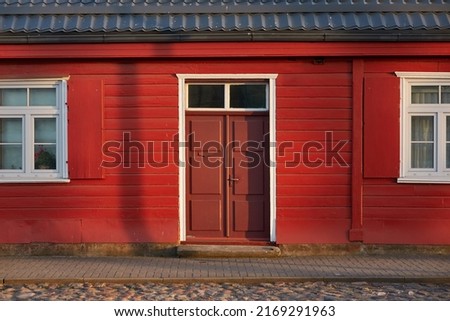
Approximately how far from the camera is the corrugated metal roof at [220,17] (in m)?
11.9

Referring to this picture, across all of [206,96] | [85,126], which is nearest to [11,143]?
[85,126]

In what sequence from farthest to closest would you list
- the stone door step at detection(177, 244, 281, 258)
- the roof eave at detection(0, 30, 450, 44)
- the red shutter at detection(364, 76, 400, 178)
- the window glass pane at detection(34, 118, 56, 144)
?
the window glass pane at detection(34, 118, 56, 144), the red shutter at detection(364, 76, 400, 178), the stone door step at detection(177, 244, 281, 258), the roof eave at detection(0, 30, 450, 44)

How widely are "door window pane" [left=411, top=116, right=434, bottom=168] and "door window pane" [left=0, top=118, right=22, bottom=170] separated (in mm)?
6340

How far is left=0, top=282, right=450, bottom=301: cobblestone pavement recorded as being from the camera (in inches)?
375

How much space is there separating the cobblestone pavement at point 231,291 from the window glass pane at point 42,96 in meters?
3.32

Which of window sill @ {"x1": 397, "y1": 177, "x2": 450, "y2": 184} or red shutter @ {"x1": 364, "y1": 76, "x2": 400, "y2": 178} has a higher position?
red shutter @ {"x1": 364, "y1": 76, "x2": 400, "y2": 178}

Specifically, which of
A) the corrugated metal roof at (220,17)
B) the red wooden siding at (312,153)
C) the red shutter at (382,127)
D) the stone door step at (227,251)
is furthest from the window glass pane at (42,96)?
the red shutter at (382,127)

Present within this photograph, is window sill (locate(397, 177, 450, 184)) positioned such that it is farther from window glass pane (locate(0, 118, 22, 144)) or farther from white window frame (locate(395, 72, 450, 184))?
window glass pane (locate(0, 118, 22, 144))

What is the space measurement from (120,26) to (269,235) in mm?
4076

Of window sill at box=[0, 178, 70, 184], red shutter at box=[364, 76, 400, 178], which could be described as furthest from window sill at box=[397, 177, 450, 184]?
window sill at box=[0, 178, 70, 184]

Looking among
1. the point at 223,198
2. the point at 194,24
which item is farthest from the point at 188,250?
the point at 194,24

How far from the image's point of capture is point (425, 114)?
40.5 feet

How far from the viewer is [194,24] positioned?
39.5ft

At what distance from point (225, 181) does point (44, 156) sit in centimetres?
296
